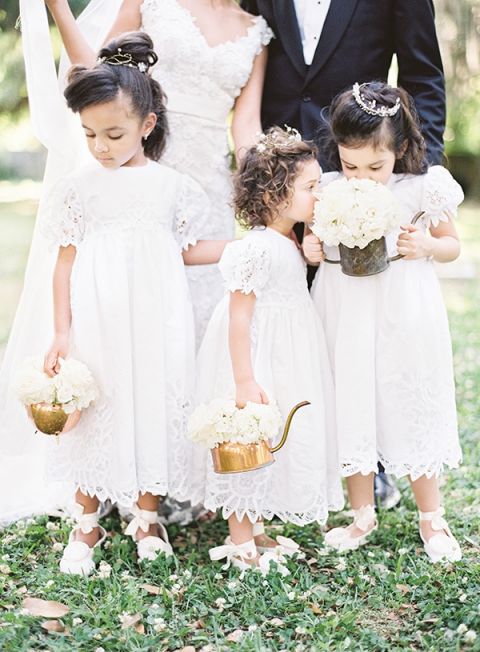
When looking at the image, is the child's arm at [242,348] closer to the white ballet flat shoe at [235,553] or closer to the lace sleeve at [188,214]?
the lace sleeve at [188,214]

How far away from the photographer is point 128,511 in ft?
13.3

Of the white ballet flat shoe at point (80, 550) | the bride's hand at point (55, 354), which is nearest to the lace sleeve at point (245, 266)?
the bride's hand at point (55, 354)

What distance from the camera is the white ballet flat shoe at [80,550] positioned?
355 cm

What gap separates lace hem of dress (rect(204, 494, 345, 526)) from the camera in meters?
3.50

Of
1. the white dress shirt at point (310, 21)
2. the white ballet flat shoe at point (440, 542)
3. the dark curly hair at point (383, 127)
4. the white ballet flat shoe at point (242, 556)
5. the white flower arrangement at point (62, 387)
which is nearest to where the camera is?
the white flower arrangement at point (62, 387)

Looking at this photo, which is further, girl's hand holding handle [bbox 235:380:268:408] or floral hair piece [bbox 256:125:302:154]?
floral hair piece [bbox 256:125:302:154]

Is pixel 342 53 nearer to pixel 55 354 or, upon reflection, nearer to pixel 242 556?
pixel 55 354

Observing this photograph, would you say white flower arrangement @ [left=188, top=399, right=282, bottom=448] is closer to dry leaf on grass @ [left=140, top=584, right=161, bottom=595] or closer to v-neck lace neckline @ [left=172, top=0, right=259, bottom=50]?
dry leaf on grass @ [left=140, top=584, right=161, bottom=595]

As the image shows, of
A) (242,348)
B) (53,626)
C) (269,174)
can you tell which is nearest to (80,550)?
(53,626)

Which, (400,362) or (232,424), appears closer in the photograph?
(232,424)

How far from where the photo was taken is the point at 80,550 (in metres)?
3.62

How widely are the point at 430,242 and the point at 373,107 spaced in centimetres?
59

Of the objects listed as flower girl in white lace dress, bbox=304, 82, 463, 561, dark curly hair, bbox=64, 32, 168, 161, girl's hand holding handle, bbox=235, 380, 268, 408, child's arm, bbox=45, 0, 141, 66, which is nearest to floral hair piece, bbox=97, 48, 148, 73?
dark curly hair, bbox=64, 32, 168, 161

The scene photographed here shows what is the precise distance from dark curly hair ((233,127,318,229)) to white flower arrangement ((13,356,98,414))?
931 millimetres
